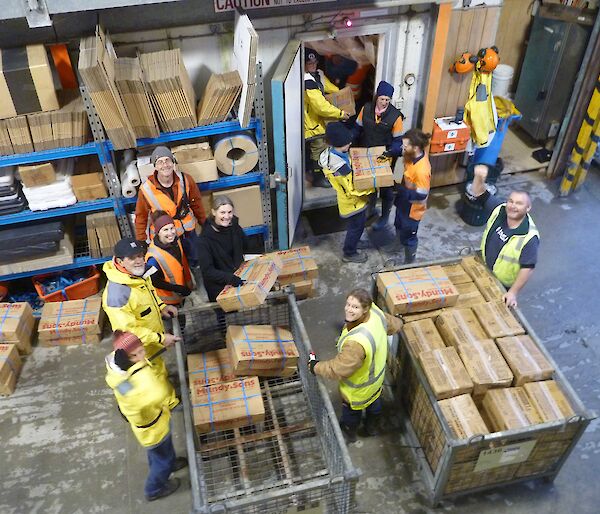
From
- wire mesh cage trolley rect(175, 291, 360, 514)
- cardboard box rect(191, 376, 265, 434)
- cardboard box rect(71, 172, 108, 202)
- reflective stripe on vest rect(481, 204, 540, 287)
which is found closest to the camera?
wire mesh cage trolley rect(175, 291, 360, 514)

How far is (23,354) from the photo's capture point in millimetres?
5961

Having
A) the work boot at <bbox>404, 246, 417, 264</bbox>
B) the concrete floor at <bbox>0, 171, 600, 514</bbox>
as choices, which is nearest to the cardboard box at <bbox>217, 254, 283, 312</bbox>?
the concrete floor at <bbox>0, 171, 600, 514</bbox>

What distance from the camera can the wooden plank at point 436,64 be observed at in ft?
20.6

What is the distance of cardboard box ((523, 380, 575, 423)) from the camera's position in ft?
13.8

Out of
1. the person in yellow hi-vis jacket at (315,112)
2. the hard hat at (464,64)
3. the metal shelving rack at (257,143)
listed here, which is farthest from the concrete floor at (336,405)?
the hard hat at (464,64)

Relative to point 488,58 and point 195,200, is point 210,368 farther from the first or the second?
point 488,58

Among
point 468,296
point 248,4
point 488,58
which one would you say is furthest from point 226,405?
point 488,58

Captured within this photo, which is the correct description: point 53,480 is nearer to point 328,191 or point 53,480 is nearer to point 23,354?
point 23,354

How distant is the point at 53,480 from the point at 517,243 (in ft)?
15.3

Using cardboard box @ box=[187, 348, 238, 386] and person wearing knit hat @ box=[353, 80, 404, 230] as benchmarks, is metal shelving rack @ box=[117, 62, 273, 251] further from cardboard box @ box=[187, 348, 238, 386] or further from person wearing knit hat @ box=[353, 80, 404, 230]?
cardboard box @ box=[187, 348, 238, 386]

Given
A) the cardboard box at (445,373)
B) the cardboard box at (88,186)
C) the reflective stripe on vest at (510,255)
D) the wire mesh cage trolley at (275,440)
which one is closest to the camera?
the wire mesh cage trolley at (275,440)

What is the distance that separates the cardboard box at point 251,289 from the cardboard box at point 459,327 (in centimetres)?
158

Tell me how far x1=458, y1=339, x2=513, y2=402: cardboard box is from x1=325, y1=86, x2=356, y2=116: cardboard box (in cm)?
418

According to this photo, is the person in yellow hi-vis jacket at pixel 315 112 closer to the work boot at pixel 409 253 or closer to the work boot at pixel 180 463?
the work boot at pixel 409 253
